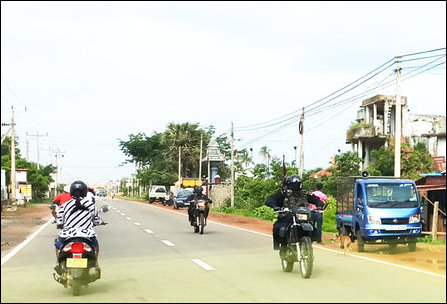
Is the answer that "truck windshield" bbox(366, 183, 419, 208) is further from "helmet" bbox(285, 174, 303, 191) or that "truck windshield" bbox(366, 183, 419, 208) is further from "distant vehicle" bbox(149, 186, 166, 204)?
"distant vehicle" bbox(149, 186, 166, 204)

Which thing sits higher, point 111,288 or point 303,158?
point 303,158

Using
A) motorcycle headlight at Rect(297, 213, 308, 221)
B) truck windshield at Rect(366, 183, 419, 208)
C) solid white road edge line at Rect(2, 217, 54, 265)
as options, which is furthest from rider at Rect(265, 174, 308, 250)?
solid white road edge line at Rect(2, 217, 54, 265)

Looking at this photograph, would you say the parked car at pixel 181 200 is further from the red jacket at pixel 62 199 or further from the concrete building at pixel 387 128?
the red jacket at pixel 62 199

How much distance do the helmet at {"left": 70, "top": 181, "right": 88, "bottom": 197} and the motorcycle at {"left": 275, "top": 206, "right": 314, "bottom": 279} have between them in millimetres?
3425

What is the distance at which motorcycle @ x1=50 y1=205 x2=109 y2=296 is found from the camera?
7.92 m

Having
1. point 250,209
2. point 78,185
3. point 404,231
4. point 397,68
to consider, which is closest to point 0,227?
point 78,185

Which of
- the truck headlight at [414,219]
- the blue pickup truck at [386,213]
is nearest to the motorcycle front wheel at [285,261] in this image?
the blue pickup truck at [386,213]

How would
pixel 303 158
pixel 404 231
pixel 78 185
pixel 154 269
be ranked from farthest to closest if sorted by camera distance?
pixel 303 158
pixel 404 231
pixel 154 269
pixel 78 185

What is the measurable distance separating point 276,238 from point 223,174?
Answer: 228 ft

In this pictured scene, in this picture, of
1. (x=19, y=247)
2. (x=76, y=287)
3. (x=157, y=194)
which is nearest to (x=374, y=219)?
(x=76, y=287)

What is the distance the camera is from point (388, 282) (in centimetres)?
929

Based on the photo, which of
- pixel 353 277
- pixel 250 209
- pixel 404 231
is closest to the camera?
pixel 353 277

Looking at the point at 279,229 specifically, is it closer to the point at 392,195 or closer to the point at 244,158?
the point at 392,195

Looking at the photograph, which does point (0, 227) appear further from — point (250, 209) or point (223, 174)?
point (223, 174)
